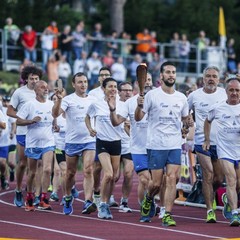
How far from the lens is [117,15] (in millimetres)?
47844

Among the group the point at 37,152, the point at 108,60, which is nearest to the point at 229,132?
the point at 37,152

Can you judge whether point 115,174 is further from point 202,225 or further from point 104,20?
point 104,20

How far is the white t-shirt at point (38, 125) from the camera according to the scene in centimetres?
2150

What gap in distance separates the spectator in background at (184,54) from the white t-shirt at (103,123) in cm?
2216

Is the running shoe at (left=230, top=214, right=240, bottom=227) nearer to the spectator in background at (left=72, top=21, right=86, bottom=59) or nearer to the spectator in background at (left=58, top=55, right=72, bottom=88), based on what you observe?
the spectator in background at (left=58, top=55, right=72, bottom=88)

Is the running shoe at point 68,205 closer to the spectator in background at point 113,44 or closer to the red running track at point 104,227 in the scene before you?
the red running track at point 104,227

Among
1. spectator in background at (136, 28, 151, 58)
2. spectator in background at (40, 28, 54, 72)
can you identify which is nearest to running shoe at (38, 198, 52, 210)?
spectator in background at (40, 28, 54, 72)

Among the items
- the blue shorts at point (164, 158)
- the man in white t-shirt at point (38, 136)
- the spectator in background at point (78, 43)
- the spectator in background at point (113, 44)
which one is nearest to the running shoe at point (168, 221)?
the blue shorts at point (164, 158)

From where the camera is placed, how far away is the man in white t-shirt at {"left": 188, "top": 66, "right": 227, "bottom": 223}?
19.8m

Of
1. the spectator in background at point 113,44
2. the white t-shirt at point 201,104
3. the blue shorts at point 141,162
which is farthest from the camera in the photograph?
the spectator in background at point 113,44

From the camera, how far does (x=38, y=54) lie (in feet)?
133

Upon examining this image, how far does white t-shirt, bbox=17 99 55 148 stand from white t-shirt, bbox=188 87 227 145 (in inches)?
103

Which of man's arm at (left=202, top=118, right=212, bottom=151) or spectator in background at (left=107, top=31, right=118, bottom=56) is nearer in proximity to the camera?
man's arm at (left=202, top=118, right=212, bottom=151)

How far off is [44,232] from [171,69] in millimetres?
3057
